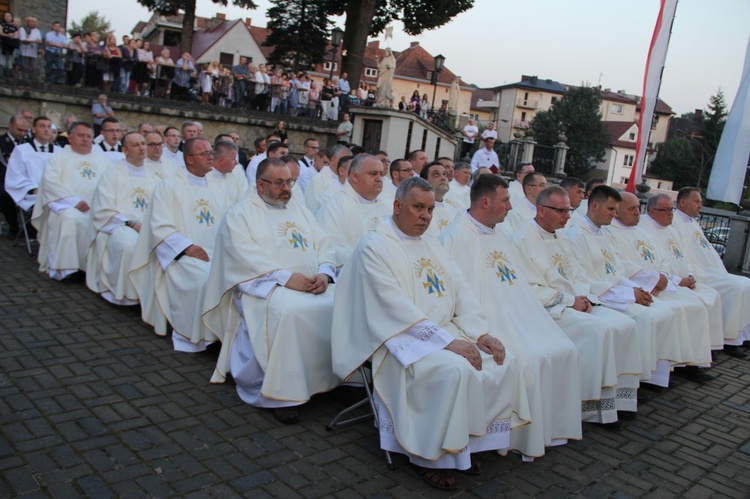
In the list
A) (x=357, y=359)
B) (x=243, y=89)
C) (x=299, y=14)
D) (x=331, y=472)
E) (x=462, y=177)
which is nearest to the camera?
(x=331, y=472)

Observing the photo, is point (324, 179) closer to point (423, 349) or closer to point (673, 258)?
point (673, 258)

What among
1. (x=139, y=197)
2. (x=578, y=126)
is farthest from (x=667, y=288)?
(x=578, y=126)

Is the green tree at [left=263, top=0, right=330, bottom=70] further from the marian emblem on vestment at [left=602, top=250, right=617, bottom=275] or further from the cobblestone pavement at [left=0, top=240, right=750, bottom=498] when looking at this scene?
the cobblestone pavement at [left=0, top=240, right=750, bottom=498]

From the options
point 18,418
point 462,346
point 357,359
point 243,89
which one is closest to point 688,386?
point 462,346

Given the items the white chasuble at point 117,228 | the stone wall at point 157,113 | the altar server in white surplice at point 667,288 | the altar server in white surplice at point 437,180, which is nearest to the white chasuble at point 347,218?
the altar server in white surplice at point 437,180

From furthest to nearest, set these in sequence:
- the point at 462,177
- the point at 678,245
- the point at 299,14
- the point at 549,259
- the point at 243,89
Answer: the point at 299,14 < the point at 243,89 < the point at 462,177 < the point at 678,245 < the point at 549,259

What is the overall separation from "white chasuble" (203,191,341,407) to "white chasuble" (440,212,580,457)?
1.20m

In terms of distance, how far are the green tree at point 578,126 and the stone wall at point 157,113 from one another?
138 feet

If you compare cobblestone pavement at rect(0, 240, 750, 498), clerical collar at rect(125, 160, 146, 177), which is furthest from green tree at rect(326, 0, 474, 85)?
cobblestone pavement at rect(0, 240, 750, 498)

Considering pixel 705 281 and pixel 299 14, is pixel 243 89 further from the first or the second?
pixel 299 14

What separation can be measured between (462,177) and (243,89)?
13.4 m

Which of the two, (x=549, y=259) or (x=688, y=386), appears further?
(x=688, y=386)

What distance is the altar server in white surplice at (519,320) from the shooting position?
4.50 metres

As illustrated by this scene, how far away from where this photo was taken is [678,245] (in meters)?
8.08
